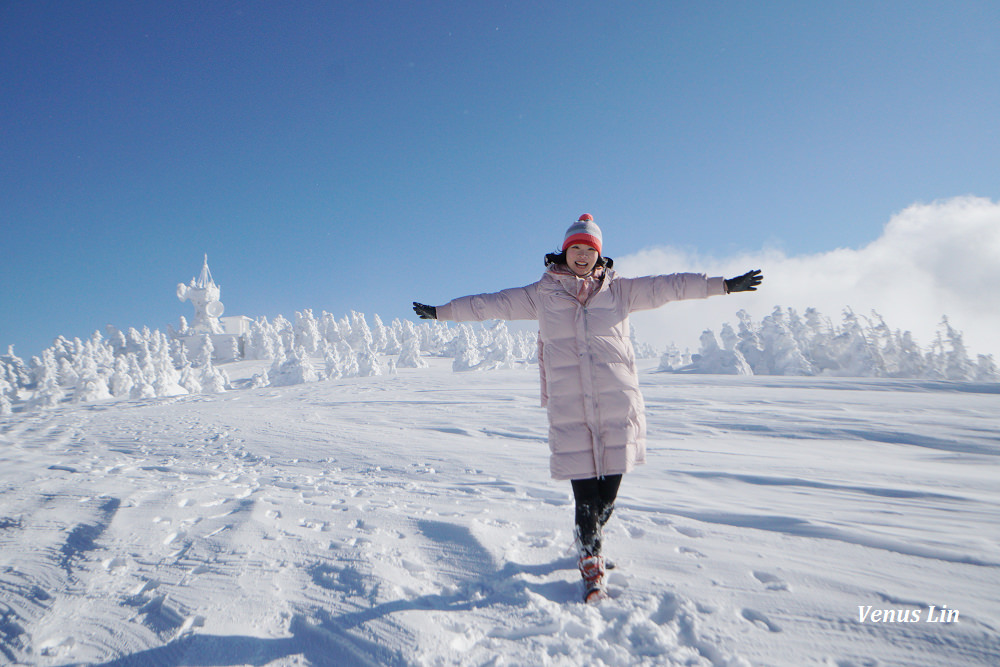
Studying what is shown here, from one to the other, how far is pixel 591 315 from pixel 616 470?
3.36 feet

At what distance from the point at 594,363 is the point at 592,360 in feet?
0.08

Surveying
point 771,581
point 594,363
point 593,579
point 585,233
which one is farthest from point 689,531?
point 585,233

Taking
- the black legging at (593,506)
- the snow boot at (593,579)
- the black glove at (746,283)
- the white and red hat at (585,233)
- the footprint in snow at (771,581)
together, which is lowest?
the footprint in snow at (771,581)

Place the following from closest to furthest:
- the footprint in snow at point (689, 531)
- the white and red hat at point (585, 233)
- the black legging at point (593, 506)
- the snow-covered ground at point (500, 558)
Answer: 1. the snow-covered ground at point (500, 558)
2. the black legging at point (593, 506)
3. the white and red hat at point (585, 233)
4. the footprint in snow at point (689, 531)

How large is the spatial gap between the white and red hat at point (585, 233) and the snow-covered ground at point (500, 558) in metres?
2.22

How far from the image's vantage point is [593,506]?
2582 mm

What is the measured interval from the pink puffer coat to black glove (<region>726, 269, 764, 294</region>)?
6 cm

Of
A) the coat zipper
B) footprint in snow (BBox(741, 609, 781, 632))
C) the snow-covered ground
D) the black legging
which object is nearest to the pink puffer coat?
the coat zipper

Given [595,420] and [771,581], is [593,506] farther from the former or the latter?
[771,581]

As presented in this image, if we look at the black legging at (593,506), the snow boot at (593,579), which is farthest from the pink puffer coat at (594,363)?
the snow boot at (593,579)

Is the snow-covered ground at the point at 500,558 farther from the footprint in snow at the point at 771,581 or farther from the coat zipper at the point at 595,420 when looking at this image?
the coat zipper at the point at 595,420

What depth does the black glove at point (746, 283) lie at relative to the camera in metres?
2.72

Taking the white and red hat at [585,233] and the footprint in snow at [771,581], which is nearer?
the footprint in snow at [771,581]

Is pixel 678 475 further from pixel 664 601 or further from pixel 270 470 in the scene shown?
pixel 270 470
